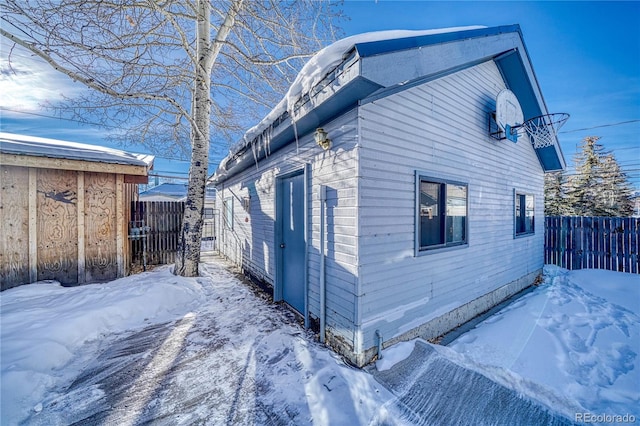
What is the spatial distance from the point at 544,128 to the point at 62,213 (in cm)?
1104

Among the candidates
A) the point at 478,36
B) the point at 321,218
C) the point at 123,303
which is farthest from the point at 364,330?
the point at 478,36

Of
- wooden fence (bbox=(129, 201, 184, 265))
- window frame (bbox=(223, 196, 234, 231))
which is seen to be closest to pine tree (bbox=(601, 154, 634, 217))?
window frame (bbox=(223, 196, 234, 231))

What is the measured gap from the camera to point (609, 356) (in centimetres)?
297

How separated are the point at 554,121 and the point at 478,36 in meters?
3.42

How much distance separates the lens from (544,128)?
5.60m

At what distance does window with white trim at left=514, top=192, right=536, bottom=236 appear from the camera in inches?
229

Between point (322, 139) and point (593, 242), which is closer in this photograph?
point (322, 139)

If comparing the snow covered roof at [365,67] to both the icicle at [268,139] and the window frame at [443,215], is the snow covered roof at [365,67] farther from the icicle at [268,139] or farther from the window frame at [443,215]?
the window frame at [443,215]

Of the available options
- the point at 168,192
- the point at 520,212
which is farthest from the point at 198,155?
the point at 168,192

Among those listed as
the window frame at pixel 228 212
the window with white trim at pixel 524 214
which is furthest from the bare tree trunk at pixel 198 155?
the window with white trim at pixel 524 214

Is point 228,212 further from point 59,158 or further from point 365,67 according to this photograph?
point 365,67

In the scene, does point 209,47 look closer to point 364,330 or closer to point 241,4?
point 241,4

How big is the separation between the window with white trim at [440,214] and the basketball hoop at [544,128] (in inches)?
107

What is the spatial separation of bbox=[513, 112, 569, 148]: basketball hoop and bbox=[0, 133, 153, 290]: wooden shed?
9.24 m
